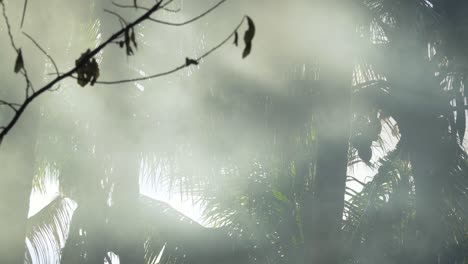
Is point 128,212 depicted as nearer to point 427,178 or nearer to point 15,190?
point 427,178

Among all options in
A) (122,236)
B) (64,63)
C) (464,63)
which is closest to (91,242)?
(122,236)

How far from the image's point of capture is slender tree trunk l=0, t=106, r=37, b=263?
24.9ft

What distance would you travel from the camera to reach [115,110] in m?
12.0

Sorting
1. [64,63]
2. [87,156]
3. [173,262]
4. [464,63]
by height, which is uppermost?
[464,63]

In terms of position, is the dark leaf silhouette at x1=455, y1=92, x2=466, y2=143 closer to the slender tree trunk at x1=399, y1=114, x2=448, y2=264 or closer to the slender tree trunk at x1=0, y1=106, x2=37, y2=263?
the slender tree trunk at x1=399, y1=114, x2=448, y2=264

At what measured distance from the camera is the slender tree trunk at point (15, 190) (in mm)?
7590

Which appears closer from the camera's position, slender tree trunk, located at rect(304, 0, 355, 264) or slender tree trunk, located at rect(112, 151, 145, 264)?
slender tree trunk, located at rect(304, 0, 355, 264)

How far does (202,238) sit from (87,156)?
6.58ft

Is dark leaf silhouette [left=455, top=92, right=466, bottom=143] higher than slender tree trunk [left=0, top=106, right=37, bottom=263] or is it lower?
higher

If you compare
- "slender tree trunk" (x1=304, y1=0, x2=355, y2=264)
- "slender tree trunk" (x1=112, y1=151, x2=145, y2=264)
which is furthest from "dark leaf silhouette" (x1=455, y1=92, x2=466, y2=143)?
"slender tree trunk" (x1=112, y1=151, x2=145, y2=264)

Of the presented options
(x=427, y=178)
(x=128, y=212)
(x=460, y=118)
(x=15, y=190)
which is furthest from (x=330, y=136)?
(x=15, y=190)

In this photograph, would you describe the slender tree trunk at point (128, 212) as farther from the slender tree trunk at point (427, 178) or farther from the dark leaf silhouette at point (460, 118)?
the dark leaf silhouette at point (460, 118)

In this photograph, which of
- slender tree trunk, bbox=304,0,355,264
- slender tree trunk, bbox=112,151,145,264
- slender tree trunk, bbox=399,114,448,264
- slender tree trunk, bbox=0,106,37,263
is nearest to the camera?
slender tree trunk, bbox=0,106,37,263

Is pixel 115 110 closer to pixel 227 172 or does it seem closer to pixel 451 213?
pixel 227 172
